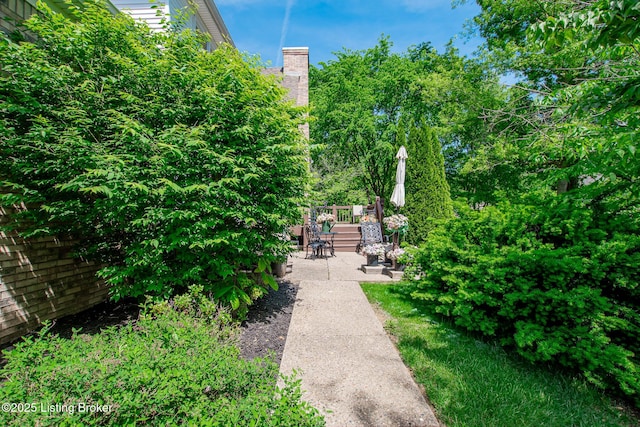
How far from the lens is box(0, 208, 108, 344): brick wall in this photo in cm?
356

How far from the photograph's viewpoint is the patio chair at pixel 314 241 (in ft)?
31.9

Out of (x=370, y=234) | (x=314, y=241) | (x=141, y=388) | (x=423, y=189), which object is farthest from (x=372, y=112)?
(x=141, y=388)

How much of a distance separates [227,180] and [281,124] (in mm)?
1251

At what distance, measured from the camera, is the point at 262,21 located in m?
12.5

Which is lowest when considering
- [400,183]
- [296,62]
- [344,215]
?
[344,215]

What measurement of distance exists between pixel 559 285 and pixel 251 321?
402 cm

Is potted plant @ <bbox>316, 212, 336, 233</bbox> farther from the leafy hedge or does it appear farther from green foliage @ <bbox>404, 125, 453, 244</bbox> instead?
the leafy hedge

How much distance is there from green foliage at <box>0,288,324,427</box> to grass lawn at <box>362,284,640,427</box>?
5.24ft

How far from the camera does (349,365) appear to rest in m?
3.12

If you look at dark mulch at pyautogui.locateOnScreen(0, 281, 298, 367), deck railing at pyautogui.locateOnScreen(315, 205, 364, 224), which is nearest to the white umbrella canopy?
deck railing at pyautogui.locateOnScreen(315, 205, 364, 224)

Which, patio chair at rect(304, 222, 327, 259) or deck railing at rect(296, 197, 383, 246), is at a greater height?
deck railing at rect(296, 197, 383, 246)

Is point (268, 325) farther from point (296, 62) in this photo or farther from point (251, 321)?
point (296, 62)

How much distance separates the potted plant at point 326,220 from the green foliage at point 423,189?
2.97 meters

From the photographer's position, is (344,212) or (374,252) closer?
(374,252)
